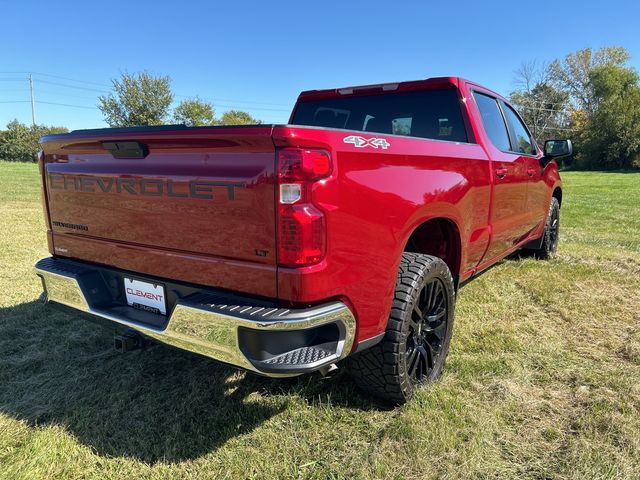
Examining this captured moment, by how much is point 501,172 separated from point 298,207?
231cm

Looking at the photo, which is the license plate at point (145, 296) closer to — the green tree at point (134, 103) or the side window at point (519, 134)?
the side window at point (519, 134)

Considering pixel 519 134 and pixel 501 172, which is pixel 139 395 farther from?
pixel 519 134

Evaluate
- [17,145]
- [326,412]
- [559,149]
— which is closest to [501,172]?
[559,149]

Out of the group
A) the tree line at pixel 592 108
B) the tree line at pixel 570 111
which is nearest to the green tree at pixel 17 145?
the tree line at pixel 570 111

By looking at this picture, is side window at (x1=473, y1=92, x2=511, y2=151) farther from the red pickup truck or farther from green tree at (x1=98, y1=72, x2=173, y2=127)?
green tree at (x1=98, y1=72, x2=173, y2=127)

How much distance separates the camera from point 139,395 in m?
2.73

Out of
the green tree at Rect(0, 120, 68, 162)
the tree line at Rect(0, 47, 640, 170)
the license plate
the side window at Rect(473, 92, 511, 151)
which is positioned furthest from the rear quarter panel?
the green tree at Rect(0, 120, 68, 162)

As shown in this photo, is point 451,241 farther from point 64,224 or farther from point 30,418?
point 30,418

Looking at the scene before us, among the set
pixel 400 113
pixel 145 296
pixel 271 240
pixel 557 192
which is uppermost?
pixel 400 113

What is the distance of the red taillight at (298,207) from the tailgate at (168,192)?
0.05 metres

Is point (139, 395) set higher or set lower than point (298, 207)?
lower

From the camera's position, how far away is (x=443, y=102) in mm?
3459

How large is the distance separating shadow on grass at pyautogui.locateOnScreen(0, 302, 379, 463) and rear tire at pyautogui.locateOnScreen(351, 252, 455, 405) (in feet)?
0.87

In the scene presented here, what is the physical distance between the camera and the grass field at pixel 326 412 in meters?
2.12
